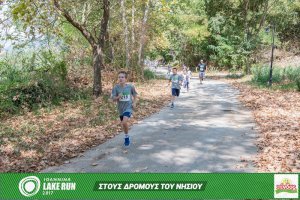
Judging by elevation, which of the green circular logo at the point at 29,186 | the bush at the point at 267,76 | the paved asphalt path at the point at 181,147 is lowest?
the paved asphalt path at the point at 181,147

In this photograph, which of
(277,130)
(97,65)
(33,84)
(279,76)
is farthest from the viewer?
(279,76)

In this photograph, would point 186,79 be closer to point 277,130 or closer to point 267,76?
point 267,76

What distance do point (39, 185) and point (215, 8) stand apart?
3603 centimetres

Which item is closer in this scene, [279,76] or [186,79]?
[186,79]

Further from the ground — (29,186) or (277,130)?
(29,186)

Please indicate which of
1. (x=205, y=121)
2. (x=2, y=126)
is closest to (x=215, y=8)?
(x=205, y=121)

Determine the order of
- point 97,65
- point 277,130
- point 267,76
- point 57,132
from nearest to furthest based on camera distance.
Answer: point 277,130
point 57,132
point 97,65
point 267,76

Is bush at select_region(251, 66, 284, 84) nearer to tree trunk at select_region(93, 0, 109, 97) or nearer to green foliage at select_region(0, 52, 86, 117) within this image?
tree trunk at select_region(93, 0, 109, 97)

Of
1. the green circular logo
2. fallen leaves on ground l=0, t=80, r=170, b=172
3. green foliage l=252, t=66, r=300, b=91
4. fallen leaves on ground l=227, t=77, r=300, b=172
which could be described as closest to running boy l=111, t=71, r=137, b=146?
fallen leaves on ground l=0, t=80, r=170, b=172

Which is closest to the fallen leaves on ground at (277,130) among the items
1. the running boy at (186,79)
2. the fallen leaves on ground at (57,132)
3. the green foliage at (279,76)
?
the fallen leaves on ground at (57,132)

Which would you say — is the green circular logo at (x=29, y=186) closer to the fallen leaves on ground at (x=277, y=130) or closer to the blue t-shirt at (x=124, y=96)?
the blue t-shirt at (x=124, y=96)

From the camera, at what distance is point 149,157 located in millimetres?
9273

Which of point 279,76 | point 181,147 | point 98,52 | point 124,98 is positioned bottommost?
point 181,147

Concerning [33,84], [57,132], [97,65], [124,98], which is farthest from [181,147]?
[97,65]
